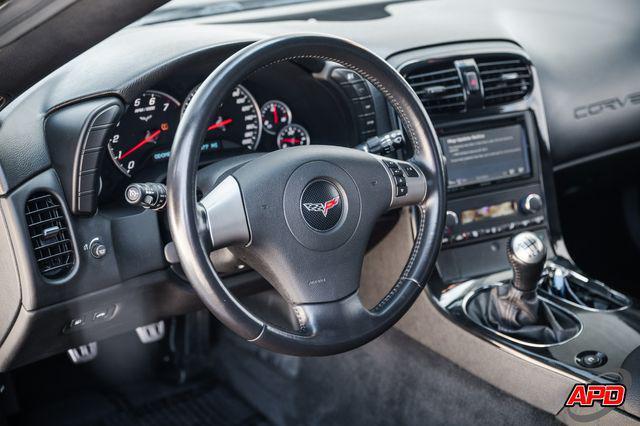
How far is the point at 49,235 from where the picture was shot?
143 centimetres

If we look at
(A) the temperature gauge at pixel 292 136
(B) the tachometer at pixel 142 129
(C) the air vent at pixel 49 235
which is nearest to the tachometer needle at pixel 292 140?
(A) the temperature gauge at pixel 292 136

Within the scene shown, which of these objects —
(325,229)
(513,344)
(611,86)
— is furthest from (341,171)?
(611,86)

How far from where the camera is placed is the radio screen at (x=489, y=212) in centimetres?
199

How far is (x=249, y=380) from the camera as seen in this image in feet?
8.20

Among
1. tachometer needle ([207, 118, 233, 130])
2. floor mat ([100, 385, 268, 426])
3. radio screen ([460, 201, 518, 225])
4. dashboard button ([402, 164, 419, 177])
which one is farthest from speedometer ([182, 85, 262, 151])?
floor mat ([100, 385, 268, 426])

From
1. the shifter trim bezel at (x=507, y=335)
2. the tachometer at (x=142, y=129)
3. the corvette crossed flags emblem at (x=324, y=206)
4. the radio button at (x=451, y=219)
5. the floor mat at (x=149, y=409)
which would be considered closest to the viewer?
the corvette crossed flags emblem at (x=324, y=206)

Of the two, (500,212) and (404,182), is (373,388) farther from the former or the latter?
(404,182)

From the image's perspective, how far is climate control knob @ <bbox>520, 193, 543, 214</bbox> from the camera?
2039 millimetres

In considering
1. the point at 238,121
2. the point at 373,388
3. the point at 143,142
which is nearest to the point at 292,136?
the point at 238,121

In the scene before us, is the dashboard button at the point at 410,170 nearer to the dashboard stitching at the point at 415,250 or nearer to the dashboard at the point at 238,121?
A: the dashboard stitching at the point at 415,250

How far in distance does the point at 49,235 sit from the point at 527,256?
1.00 metres

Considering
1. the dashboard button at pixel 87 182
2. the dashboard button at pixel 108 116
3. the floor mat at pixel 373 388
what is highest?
the dashboard button at pixel 108 116

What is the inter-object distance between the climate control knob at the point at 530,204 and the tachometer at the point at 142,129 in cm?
95

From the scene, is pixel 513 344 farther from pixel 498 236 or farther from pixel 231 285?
pixel 231 285
